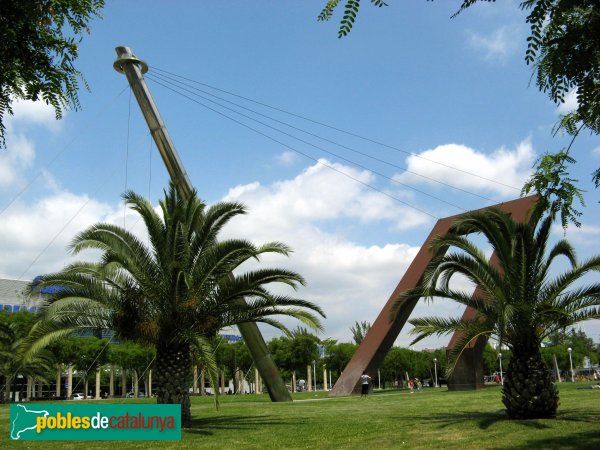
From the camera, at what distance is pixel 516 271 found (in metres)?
12.5

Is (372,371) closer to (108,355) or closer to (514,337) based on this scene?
(514,337)

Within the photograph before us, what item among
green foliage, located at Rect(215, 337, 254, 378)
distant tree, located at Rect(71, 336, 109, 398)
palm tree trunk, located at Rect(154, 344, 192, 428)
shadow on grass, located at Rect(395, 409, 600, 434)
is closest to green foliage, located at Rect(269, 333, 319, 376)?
green foliage, located at Rect(215, 337, 254, 378)

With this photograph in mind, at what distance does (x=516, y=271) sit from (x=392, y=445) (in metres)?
4.89

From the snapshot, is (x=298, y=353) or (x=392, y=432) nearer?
(x=392, y=432)

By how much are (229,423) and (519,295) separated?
24.9 ft

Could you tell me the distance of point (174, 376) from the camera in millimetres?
13453

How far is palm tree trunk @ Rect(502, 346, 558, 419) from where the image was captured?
12.2m

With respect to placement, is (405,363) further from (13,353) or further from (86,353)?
(13,353)

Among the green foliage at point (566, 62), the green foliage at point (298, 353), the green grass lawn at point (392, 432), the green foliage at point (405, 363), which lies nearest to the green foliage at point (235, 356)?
the green foliage at point (298, 353)

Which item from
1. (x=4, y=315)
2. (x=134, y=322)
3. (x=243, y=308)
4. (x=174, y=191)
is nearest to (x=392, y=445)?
(x=243, y=308)

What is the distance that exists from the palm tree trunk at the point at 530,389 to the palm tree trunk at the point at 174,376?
719 centimetres

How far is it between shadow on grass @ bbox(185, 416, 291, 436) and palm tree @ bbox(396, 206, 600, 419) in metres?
4.67

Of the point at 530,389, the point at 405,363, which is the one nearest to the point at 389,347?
the point at 530,389

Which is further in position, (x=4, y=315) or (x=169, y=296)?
(x=4, y=315)
